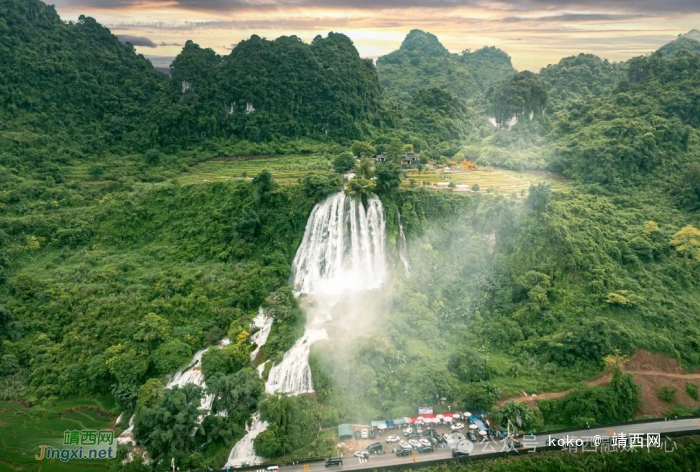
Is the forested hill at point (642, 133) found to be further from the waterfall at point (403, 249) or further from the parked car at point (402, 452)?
the parked car at point (402, 452)

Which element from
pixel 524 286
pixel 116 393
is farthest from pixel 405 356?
pixel 116 393

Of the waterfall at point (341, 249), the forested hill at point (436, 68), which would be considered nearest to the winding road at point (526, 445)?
the waterfall at point (341, 249)

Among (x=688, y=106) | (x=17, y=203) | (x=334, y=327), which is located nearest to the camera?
(x=334, y=327)

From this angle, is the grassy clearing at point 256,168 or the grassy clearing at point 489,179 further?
the grassy clearing at point 256,168

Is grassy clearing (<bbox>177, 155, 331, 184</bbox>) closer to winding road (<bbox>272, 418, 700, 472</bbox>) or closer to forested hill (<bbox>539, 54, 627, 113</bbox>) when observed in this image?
winding road (<bbox>272, 418, 700, 472</bbox>)

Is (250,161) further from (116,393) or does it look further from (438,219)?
(116,393)
